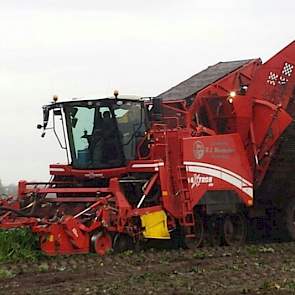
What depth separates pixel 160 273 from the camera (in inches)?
368

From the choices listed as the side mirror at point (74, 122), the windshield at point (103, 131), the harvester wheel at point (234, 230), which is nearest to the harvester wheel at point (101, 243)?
the windshield at point (103, 131)

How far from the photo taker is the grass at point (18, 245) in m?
11.4

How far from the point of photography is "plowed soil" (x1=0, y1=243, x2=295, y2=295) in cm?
803

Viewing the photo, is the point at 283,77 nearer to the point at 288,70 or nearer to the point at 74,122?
the point at 288,70

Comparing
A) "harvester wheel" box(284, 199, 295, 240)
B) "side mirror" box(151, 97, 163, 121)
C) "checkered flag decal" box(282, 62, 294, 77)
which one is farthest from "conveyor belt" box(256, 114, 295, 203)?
"side mirror" box(151, 97, 163, 121)

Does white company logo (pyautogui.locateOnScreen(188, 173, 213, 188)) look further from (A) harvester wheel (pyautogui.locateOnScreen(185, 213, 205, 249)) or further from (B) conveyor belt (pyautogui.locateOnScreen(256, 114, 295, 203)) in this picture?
(B) conveyor belt (pyautogui.locateOnScreen(256, 114, 295, 203))

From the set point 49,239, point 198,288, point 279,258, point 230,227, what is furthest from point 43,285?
point 230,227

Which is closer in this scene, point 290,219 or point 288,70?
point 288,70

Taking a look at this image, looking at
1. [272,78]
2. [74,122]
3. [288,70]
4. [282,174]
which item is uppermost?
[288,70]

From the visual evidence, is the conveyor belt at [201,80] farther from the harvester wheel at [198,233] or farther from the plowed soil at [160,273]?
the plowed soil at [160,273]

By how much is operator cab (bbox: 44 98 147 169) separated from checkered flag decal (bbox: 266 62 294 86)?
8.30ft

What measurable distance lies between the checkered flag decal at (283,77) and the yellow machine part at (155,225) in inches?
134

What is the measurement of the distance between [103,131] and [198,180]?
179cm

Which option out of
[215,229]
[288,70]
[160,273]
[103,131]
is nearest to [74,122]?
[103,131]
